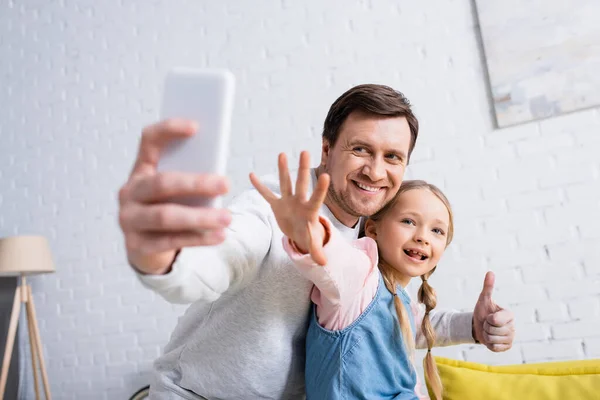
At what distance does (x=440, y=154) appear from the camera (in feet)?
9.21

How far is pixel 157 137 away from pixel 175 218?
0.10m

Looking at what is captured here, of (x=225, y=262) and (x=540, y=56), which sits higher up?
(x=540, y=56)

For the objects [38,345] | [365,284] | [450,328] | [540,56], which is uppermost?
[540,56]

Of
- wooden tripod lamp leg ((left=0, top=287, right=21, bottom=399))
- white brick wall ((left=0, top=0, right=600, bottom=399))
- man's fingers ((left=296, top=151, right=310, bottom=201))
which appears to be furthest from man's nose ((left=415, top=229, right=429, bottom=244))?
wooden tripod lamp leg ((left=0, top=287, right=21, bottom=399))

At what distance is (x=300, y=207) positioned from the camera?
819 mm

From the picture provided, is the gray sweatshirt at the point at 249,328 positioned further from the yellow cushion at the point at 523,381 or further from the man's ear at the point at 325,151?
the yellow cushion at the point at 523,381

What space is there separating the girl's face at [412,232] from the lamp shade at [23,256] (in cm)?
245

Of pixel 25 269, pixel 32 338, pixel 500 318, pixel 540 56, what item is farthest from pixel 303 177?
pixel 32 338

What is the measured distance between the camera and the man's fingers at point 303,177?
0.75m

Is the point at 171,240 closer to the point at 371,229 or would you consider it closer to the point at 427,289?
the point at 371,229

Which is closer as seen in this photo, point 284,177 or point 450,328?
point 284,177

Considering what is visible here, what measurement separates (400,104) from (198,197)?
96cm

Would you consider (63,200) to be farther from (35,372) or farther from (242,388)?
(242,388)

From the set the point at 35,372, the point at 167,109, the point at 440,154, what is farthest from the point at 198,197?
the point at 35,372
